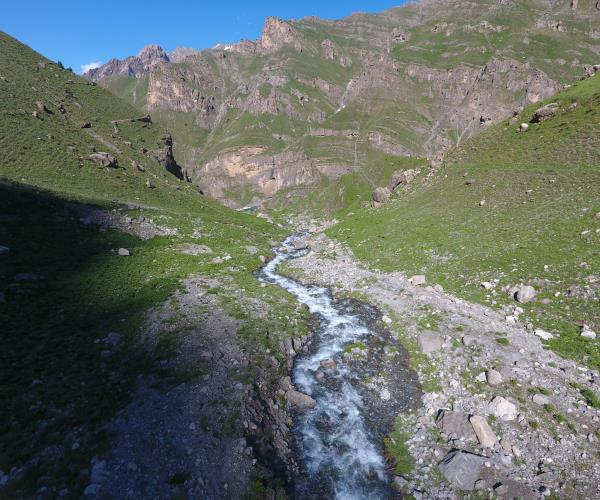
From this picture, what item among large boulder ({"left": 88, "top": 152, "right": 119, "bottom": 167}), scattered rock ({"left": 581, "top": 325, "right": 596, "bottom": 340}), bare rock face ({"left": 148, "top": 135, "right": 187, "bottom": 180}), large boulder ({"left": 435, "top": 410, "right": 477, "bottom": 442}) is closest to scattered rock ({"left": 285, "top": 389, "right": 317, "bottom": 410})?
large boulder ({"left": 435, "top": 410, "right": 477, "bottom": 442})

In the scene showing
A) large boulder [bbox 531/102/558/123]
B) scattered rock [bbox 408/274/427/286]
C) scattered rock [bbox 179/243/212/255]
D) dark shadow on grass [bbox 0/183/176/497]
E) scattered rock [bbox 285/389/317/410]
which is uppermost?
large boulder [bbox 531/102/558/123]

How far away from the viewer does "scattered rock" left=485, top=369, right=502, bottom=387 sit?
1728 cm

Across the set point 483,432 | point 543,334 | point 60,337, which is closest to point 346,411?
point 483,432

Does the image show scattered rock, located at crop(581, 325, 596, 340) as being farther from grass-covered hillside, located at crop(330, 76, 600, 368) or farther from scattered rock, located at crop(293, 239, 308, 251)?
scattered rock, located at crop(293, 239, 308, 251)

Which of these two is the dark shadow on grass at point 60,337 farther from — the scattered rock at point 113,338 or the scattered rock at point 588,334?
the scattered rock at point 588,334

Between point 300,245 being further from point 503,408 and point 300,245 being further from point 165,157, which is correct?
point 165,157

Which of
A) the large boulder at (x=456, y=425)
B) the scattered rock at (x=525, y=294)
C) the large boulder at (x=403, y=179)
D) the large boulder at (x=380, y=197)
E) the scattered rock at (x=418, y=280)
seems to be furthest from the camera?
the large boulder at (x=403, y=179)

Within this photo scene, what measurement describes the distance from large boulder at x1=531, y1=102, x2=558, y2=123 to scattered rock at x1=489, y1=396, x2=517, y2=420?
50389mm

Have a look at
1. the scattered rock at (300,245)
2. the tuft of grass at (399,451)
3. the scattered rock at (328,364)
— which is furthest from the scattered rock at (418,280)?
the scattered rock at (300,245)

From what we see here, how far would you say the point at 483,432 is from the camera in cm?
1459

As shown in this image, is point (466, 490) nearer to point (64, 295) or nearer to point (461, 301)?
point (461, 301)

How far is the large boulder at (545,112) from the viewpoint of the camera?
4778 centimetres

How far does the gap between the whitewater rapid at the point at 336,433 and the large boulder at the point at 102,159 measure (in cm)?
6055

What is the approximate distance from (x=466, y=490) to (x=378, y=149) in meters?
171
